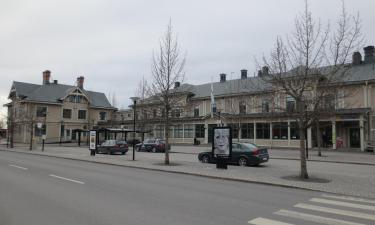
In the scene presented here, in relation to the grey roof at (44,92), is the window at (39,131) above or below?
below

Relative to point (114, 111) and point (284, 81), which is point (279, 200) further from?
point (114, 111)

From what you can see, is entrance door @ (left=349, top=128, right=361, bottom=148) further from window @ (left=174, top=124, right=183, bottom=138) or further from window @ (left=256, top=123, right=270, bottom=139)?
window @ (left=174, top=124, right=183, bottom=138)

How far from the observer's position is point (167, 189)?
10.8 metres

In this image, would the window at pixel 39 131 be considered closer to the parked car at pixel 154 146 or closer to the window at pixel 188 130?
the window at pixel 188 130

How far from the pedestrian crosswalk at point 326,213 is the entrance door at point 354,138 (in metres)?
29.5

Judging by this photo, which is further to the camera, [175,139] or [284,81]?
[175,139]

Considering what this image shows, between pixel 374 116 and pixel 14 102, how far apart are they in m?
55.8

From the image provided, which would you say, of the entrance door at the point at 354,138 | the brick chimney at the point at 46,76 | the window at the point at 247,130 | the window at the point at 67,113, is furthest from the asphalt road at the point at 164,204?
the brick chimney at the point at 46,76

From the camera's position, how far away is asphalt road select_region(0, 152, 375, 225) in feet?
22.7

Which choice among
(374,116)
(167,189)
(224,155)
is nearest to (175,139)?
(374,116)

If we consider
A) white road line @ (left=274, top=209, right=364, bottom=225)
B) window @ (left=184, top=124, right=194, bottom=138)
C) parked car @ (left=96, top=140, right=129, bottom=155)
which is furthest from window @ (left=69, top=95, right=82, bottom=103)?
white road line @ (left=274, top=209, right=364, bottom=225)

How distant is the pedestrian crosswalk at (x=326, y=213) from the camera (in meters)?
6.93

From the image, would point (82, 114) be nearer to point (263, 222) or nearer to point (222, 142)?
point (222, 142)

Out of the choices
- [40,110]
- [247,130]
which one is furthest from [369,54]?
[40,110]
